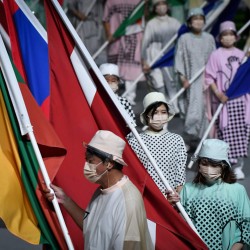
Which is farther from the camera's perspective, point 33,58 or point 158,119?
point 158,119

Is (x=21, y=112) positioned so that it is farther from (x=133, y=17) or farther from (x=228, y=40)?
(x=133, y=17)

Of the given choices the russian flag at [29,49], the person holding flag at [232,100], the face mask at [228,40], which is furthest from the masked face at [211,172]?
the face mask at [228,40]

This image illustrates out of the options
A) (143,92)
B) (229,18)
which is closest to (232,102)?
(229,18)

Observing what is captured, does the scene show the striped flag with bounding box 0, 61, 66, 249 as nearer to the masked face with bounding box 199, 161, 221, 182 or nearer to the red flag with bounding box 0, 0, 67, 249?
the red flag with bounding box 0, 0, 67, 249

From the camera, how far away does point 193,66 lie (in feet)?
45.4

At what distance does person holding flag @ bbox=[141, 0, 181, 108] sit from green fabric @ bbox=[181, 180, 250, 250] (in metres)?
7.43

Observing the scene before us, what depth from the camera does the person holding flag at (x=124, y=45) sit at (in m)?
16.2

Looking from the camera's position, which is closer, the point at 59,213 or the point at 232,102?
the point at 59,213

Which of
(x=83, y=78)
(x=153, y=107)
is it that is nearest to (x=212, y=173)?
(x=83, y=78)

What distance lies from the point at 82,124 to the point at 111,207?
1.48 meters

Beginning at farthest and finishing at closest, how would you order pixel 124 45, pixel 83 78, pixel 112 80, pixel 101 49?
pixel 101 49
pixel 124 45
pixel 112 80
pixel 83 78

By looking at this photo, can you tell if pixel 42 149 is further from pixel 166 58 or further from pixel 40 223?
pixel 166 58

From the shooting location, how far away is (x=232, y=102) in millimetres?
12812

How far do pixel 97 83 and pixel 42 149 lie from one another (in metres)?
0.76
